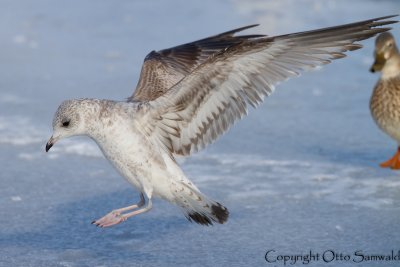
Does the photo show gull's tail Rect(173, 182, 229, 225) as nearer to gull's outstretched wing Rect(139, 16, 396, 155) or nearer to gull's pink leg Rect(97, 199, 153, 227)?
gull's pink leg Rect(97, 199, 153, 227)

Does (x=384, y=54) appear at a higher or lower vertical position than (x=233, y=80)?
lower

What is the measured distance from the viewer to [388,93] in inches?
235

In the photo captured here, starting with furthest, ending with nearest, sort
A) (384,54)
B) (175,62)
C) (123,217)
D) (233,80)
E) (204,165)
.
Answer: (384,54) → (204,165) → (175,62) → (123,217) → (233,80)

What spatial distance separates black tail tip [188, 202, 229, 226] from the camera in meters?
4.40

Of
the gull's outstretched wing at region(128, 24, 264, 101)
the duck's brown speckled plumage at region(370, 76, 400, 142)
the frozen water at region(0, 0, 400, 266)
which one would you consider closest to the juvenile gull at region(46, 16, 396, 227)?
the frozen water at region(0, 0, 400, 266)

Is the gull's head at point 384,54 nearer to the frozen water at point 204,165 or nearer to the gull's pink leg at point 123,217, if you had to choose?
the frozen water at point 204,165

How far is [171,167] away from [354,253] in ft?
3.63

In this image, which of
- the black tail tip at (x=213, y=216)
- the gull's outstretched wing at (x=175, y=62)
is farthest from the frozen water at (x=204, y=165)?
the gull's outstretched wing at (x=175, y=62)

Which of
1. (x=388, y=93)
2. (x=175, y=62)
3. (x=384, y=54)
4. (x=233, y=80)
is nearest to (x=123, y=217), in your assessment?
(x=233, y=80)

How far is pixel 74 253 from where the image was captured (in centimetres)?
440

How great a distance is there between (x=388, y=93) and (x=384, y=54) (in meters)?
0.42

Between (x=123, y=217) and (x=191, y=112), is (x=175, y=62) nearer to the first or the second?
(x=191, y=112)

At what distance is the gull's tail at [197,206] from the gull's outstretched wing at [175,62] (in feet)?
2.63

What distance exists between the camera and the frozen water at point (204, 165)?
4.52 metres
